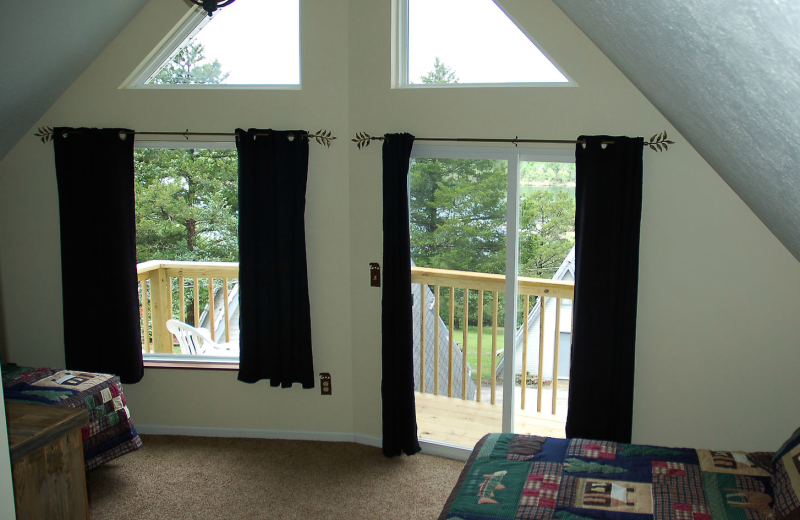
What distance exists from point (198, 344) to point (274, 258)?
3.11 ft

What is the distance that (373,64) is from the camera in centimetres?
344

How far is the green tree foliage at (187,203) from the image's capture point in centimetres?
382

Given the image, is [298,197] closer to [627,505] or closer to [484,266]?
[484,266]

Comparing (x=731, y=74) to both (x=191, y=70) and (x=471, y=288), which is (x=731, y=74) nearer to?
(x=471, y=288)

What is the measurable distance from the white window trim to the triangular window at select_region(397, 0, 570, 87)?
2.34ft

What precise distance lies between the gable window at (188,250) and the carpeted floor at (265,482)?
0.64 meters

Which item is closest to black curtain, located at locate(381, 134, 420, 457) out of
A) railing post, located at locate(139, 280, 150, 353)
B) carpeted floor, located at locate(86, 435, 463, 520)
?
carpeted floor, located at locate(86, 435, 463, 520)

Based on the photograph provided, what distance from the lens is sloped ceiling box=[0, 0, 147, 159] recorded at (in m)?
2.70

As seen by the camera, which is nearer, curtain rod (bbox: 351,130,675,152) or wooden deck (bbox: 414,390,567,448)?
curtain rod (bbox: 351,130,675,152)

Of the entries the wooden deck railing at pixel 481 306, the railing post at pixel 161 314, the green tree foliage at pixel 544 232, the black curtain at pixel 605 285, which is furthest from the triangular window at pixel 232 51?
the black curtain at pixel 605 285

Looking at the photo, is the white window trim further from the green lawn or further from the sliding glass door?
the green lawn

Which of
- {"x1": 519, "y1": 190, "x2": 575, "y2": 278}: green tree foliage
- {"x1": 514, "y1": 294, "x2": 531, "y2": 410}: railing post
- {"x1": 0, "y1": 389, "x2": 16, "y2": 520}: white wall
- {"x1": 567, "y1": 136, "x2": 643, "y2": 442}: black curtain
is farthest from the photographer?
{"x1": 514, "y1": 294, "x2": 531, "y2": 410}: railing post

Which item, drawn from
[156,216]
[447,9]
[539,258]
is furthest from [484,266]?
[156,216]

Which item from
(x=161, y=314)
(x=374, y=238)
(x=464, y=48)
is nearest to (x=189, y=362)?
(x=161, y=314)
